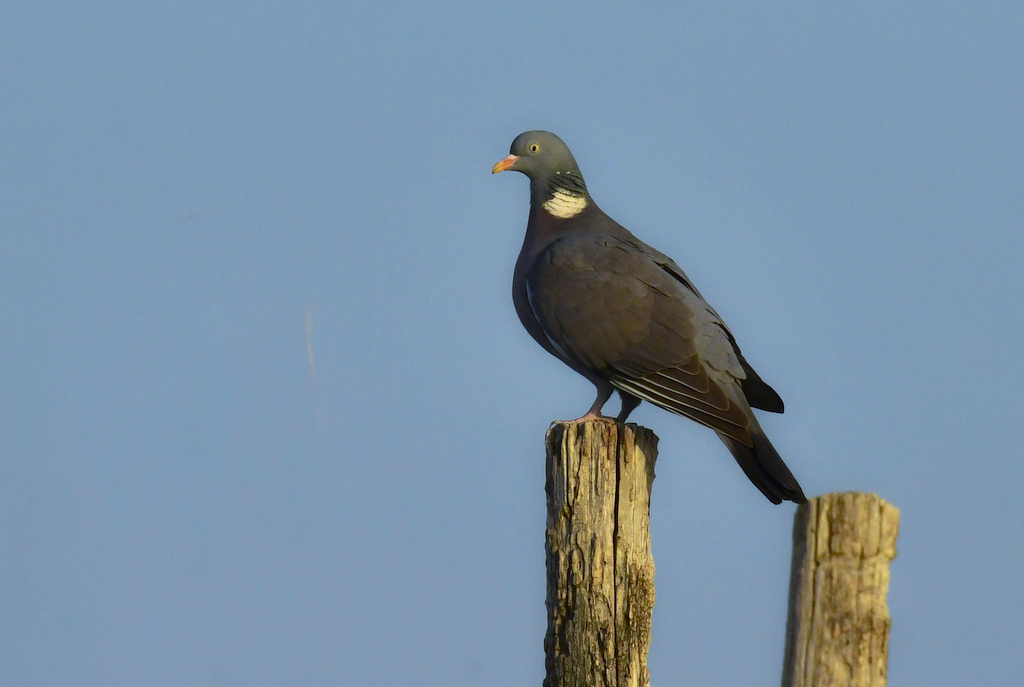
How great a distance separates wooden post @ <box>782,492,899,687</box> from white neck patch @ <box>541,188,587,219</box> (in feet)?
11.8

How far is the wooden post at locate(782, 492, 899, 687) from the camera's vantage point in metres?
3.94

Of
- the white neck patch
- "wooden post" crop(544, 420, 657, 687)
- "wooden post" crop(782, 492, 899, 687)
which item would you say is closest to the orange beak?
the white neck patch

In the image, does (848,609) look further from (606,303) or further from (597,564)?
(606,303)

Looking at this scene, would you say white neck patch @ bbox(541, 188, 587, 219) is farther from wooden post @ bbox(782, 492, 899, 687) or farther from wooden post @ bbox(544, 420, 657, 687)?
wooden post @ bbox(782, 492, 899, 687)

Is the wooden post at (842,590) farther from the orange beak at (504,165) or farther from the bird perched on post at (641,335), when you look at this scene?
the orange beak at (504,165)

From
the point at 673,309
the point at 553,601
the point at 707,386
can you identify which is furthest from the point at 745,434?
the point at 553,601

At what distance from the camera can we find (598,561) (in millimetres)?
5453

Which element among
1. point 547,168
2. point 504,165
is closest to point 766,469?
point 547,168

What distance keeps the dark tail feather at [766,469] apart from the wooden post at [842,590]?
1.92 metres

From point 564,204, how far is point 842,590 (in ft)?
12.6

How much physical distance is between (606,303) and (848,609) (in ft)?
9.43

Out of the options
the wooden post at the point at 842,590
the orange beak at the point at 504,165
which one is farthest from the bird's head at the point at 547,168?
the wooden post at the point at 842,590

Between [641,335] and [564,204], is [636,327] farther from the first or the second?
[564,204]

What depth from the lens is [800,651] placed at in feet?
13.2
